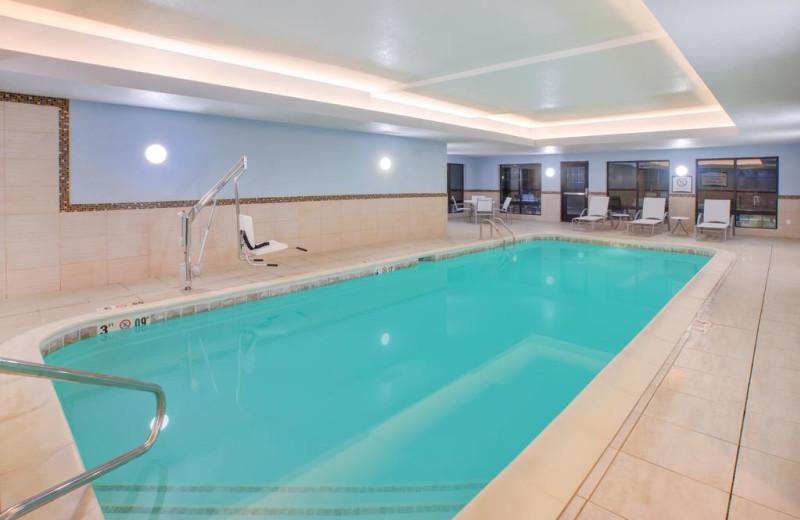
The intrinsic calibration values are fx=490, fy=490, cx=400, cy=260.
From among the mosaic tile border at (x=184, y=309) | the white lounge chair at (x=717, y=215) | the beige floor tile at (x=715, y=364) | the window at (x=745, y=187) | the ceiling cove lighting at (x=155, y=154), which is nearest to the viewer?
the beige floor tile at (x=715, y=364)

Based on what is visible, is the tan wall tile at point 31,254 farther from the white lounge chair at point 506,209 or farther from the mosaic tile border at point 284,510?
the white lounge chair at point 506,209

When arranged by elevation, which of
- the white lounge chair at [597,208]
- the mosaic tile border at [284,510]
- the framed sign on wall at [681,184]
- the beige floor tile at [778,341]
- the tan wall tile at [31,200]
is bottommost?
the mosaic tile border at [284,510]

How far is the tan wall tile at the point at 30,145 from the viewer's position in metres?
4.93

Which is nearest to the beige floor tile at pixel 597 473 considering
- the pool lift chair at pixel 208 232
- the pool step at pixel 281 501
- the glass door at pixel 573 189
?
the pool step at pixel 281 501

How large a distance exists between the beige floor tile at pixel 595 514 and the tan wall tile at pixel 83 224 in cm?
574

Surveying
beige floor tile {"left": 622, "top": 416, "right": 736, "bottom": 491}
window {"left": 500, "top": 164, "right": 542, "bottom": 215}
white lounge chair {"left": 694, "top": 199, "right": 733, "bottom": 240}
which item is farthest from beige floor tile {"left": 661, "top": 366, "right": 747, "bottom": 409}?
window {"left": 500, "top": 164, "right": 542, "bottom": 215}

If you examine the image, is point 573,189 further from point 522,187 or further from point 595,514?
point 595,514

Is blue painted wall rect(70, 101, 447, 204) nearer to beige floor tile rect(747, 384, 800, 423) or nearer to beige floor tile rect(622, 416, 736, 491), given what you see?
beige floor tile rect(622, 416, 736, 491)

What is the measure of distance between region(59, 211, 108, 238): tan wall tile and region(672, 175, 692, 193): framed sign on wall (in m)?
11.8

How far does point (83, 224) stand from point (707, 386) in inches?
239

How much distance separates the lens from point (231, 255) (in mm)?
6883

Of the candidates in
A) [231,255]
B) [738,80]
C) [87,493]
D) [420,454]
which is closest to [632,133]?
[738,80]

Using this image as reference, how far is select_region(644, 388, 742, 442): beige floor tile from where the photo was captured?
7.84 ft

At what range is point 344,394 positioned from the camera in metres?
3.45
